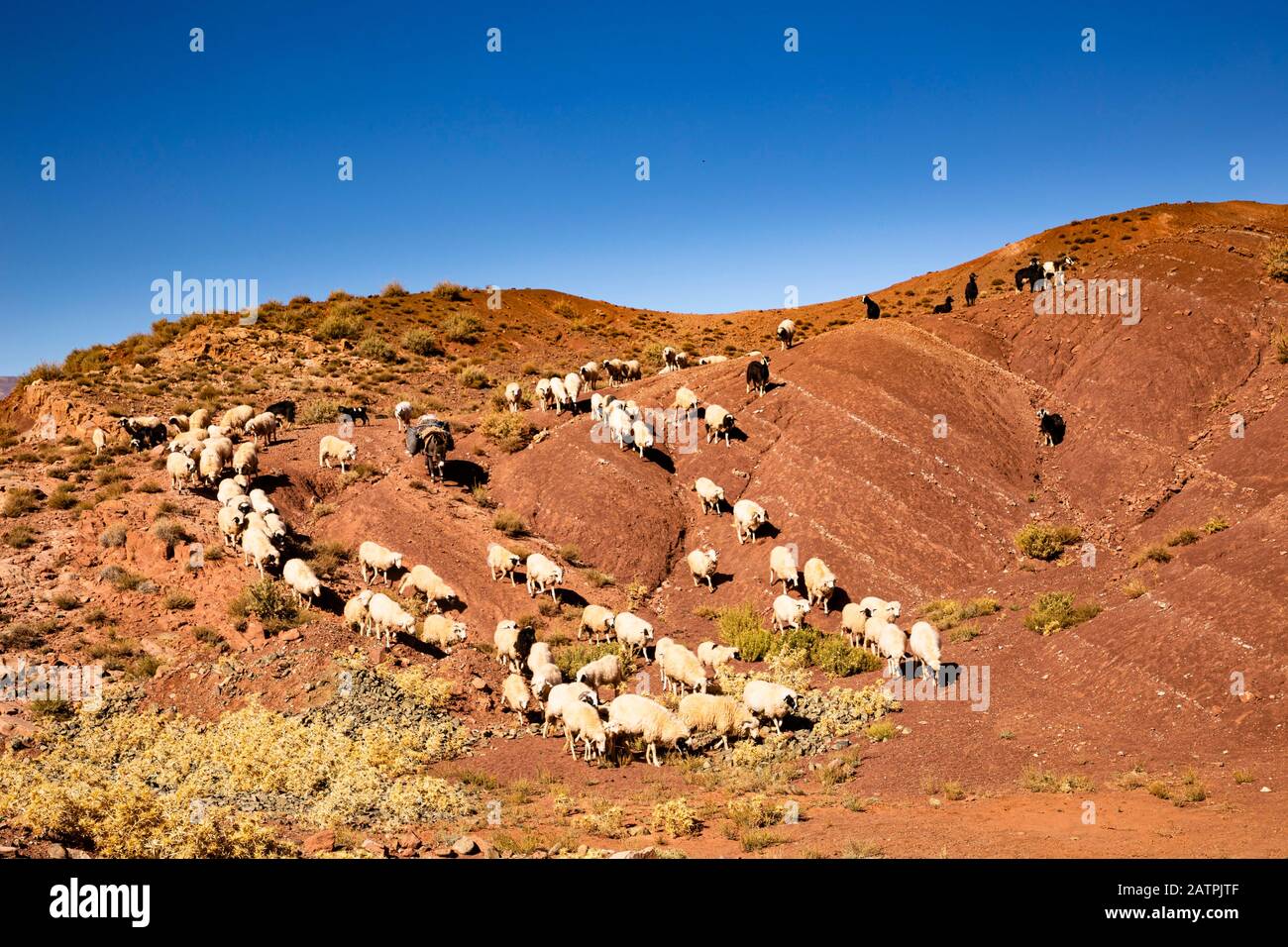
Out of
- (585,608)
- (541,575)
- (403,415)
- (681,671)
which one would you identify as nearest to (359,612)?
(541,575)

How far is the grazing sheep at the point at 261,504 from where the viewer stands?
22172 mm

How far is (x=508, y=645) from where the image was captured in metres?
18.0

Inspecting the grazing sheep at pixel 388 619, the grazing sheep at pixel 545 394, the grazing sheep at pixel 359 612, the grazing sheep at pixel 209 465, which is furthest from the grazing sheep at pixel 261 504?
the grazing sheep at pixel 545 394

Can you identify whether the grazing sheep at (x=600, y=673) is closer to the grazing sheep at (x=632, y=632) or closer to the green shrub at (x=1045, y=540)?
the grazing sheep at (x=632, y=632)

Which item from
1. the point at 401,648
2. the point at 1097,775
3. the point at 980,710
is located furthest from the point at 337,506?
the point at 1097,775

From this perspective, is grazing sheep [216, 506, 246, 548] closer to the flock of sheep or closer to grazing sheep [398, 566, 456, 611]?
the flock of sheep

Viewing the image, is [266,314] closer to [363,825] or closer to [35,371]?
[35,371]

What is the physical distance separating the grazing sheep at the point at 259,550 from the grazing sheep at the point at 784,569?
43.5 feet

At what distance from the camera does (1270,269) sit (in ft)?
105

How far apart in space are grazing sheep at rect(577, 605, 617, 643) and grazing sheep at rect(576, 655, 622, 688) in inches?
121

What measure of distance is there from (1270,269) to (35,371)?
56380 mm

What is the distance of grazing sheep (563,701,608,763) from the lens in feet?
46.1

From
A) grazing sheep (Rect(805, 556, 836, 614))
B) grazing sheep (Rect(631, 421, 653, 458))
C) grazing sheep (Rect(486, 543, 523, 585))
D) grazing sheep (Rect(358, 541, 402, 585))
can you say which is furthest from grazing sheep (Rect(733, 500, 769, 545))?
grazing sheep (Rect(358, 541, 402, 585))
